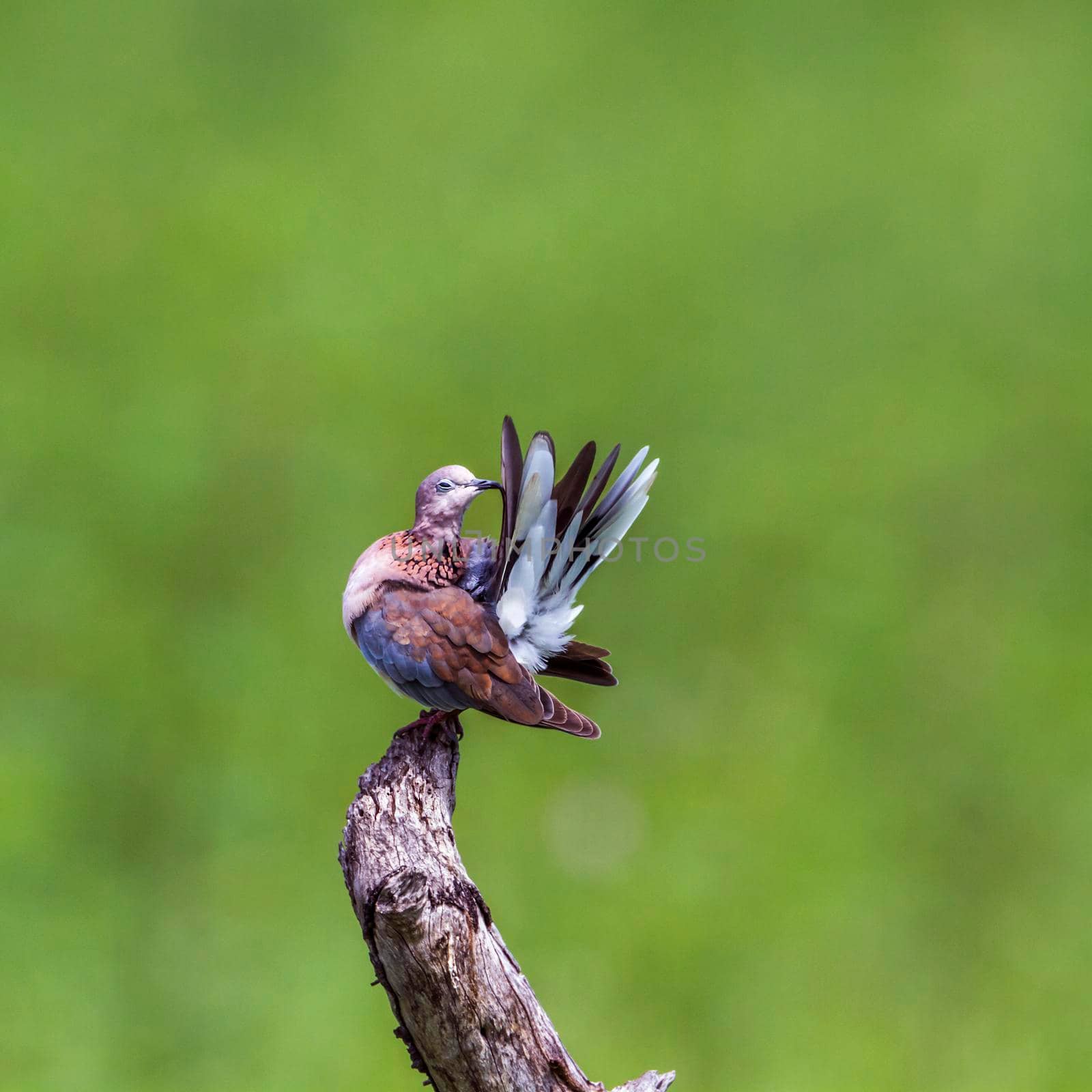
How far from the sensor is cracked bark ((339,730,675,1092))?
302 centimetres

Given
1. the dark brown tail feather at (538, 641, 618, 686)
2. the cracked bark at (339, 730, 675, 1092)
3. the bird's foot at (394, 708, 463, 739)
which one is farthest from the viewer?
the dark brown tail feather at (538, 641, 618, 686)

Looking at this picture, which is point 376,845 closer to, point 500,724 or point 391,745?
point 391,745

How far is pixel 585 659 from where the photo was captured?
4.16m

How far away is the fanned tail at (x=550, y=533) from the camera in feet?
12.1

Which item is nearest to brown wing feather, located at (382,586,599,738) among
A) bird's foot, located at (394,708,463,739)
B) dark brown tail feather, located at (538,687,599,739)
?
dark brown tail feather, located at (538,687,599,739)

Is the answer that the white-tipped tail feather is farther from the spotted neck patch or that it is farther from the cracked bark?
the cracked bark

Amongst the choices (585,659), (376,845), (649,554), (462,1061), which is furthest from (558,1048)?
(649,554)

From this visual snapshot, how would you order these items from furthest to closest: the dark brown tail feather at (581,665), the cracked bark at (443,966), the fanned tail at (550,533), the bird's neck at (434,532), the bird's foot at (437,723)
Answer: the dark brown tail feather at (581,665) → the bird's neck at (434,532) → the bird's foot at (437,723) → the fanned tail at (550,533) → the cracked bark at (443,966)

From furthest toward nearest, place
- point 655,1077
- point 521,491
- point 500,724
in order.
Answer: point 500,724
point 521,491
point 655,1077

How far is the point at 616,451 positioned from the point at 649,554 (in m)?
7.02

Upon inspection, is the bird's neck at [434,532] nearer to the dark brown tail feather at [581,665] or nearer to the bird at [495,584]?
the bird at [495,584]

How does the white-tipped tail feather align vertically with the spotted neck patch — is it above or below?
below

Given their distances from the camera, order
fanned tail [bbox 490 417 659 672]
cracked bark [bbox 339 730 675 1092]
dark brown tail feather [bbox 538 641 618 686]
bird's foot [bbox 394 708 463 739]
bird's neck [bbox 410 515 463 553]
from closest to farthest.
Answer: cracked bark [bbox 339 730 675 1092], fanned tail [bbox 490 417 659 672], bird's foot [bbox 394 708 463 739], bird's neck [bbox 410 515 463 553], dark brown tail feather [bbox 538 641 618 686]

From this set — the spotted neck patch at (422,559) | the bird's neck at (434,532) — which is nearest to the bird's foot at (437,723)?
the spotted neck patch at (422,559)
